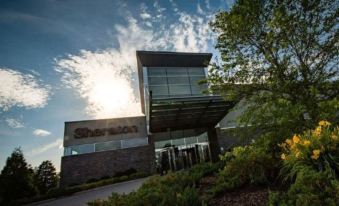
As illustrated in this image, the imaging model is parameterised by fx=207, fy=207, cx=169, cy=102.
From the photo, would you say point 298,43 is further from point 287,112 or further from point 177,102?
point 177,102

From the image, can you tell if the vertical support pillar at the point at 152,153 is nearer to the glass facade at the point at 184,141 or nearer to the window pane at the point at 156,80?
the glass facade at the point at 184,141

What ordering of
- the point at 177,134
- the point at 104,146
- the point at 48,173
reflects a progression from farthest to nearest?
the point at 48,173 < the point at 177,134 < the point at 104,146

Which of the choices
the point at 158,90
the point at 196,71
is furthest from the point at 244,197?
the point at 196,71

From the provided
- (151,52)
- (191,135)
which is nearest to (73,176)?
(191,135)

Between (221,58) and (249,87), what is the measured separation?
4.26 ft

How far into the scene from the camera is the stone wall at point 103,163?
2097cm

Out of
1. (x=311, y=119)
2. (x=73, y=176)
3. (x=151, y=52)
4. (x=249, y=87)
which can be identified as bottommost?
(x=73, y=176)

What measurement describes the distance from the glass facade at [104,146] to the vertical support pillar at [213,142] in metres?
7.28

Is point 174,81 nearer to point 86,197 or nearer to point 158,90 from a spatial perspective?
point 158,90

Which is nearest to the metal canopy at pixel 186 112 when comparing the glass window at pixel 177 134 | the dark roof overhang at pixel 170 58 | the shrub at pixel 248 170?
the glass window at pixel 177 134

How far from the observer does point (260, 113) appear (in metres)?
5.92

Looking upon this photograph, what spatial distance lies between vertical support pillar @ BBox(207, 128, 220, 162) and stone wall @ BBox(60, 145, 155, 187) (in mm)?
6626

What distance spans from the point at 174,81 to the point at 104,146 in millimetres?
11830

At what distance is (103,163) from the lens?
859 inches
